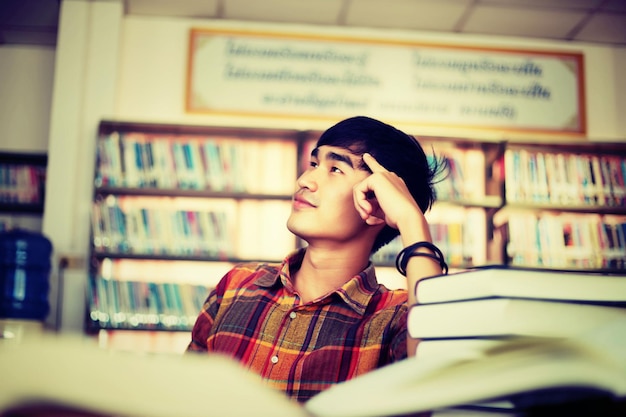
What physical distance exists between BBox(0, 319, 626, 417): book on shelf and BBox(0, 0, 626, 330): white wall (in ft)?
10.1

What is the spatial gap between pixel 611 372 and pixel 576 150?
344 centimetres

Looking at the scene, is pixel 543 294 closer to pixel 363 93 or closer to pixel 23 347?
pixel 23 347

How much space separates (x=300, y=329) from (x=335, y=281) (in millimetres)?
180

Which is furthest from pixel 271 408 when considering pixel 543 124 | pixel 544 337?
pixel 543 124

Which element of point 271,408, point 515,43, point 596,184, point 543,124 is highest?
point 515,43

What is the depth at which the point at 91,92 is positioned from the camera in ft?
11.8

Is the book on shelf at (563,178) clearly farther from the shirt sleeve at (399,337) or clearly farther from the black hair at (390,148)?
the shirt sleeve at (399,337)

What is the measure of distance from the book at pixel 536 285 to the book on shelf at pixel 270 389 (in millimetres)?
57

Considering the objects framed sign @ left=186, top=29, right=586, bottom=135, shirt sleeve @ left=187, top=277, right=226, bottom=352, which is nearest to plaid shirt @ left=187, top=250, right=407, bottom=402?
shirt sleeve @ left=187, top=277, right=226, bottom=352

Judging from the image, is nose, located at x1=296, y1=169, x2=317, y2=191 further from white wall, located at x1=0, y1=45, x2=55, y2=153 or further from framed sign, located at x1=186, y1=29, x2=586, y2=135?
white wall, located at x1=0, y1=45, x2=55, y2=153

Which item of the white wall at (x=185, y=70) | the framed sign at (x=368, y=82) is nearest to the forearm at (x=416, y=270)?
the white wall at (x=185, y=70)

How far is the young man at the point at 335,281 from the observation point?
1073 millimetres

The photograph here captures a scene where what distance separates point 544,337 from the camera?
393 millimetres

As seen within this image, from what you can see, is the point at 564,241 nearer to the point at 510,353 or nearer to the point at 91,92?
the point at 91,92
